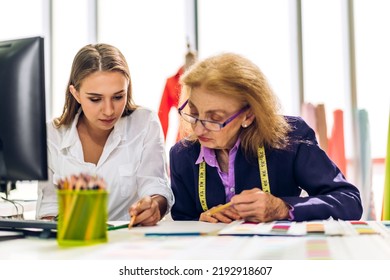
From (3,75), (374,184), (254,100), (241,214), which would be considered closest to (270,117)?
(254,100)

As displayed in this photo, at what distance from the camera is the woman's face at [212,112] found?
59.9 inches

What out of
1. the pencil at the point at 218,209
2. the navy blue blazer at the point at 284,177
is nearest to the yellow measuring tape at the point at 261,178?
the navy blue blazer at the point at 284,177

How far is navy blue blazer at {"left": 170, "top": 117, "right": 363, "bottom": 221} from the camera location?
153 cm

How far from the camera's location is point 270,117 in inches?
62.9

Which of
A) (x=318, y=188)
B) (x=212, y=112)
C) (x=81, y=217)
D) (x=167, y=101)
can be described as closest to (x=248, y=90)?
(x=212, y=112)

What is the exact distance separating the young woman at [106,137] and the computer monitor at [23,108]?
555 millimetres

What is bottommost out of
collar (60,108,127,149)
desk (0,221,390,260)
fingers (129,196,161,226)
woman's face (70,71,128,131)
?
desk (0,221,390,260)

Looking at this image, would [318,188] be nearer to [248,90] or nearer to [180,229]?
[248,90]

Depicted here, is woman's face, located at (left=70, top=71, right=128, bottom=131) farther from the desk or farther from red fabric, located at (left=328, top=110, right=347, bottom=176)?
red fabric, located at (left=328, top=110, right=347, bottom=176)

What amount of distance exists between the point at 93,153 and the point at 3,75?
2.31 feet

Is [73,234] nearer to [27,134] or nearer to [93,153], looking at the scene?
[27,134]

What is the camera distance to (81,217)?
38.4 inches

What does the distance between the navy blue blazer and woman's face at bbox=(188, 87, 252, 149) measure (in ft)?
0.37

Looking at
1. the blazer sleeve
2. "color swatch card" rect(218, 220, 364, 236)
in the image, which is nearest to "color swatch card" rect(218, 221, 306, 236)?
"color swatch card" rect(218, 220, 364, 236)
